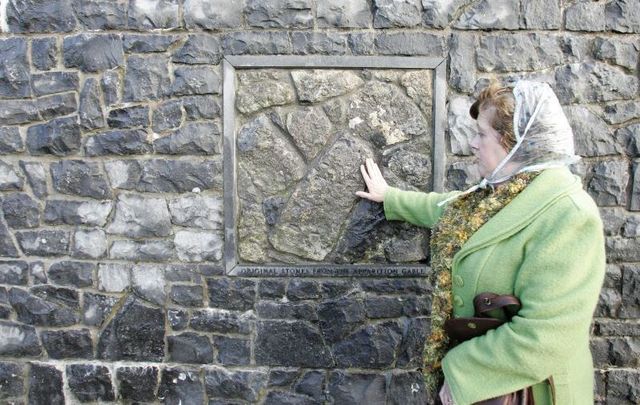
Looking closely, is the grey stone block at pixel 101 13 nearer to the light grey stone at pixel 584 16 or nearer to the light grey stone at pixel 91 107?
the light grey stone at pixel 91 107

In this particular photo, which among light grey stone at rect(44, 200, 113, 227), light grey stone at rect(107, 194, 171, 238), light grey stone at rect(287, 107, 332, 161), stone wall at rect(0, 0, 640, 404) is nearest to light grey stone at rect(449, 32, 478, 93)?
stone wall at rect(0, 0, 640, 404)

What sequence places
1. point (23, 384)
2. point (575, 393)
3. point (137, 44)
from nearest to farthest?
1. point (575, 393)
2. point (137, 44)
3. point (23, 384)

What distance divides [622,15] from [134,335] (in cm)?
333

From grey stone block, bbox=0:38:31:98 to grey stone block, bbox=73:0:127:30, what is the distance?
1.24ft

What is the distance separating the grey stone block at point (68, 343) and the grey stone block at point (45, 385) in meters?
0.09

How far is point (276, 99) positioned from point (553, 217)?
1690mm

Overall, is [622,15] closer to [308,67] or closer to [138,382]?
[308,67]

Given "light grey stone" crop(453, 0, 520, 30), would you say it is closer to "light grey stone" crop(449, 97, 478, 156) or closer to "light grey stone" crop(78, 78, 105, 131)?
"light grey stone" crop(449, 97, 478, 156)

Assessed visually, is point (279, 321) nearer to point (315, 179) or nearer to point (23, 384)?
point (315, 179)

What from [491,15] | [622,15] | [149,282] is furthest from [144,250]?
[622,15]

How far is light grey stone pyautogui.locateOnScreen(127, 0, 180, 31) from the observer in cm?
287

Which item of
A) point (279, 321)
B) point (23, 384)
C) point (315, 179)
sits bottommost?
point (23, 384)

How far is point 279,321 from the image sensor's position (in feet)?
9.78

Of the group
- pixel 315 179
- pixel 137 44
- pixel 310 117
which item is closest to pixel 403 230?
pixel 315 179
